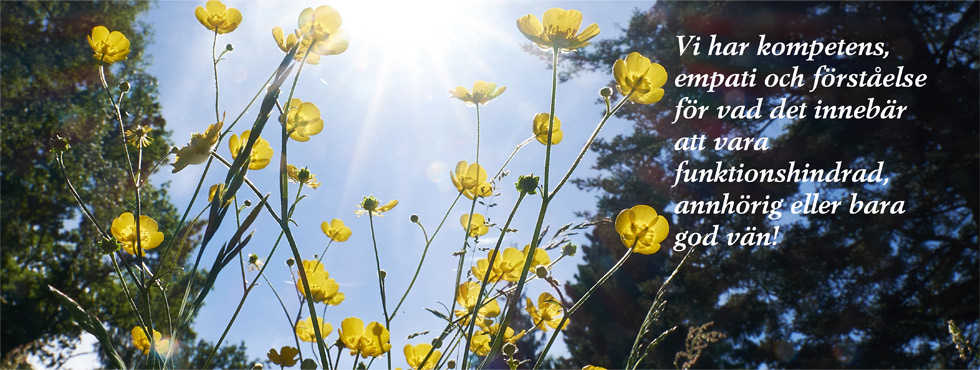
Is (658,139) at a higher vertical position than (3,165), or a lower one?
lower

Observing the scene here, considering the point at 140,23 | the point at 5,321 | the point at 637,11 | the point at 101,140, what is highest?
the point at 140,23

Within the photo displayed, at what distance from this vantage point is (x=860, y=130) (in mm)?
5715

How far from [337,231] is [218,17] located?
31cm

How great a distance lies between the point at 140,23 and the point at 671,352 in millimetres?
11660

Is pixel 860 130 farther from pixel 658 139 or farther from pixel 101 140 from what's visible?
pixel 101 140

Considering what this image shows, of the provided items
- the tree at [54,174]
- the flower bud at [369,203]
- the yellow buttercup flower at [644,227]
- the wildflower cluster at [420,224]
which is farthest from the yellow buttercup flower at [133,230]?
the tree at [54,174]

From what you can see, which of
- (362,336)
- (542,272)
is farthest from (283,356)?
(542,272)

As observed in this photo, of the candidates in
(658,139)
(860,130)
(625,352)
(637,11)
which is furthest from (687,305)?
(625,352)

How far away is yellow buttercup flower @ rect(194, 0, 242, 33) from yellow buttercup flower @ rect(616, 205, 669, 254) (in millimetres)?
Result: 470

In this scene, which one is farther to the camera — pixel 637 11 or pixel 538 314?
pixel 637 11

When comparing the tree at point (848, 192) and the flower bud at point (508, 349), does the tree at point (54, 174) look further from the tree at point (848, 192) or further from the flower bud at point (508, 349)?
the flower bud at point (508, 349)

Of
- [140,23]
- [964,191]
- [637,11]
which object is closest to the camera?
[964,191]

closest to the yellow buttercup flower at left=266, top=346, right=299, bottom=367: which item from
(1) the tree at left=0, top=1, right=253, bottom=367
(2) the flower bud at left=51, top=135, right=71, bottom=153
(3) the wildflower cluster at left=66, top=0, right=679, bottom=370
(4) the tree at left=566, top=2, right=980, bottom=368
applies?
(3) the wildflower cluster at left=66, top=0, right=679, bottom=370

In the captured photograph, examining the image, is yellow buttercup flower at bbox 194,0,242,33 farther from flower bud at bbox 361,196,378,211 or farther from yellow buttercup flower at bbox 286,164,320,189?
flower bud at bbox 361,196,378,211
